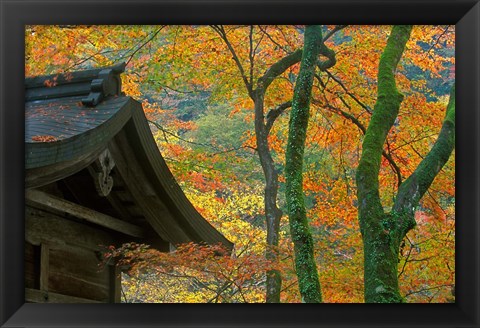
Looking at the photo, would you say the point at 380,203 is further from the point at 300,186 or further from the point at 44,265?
the point at 44,265

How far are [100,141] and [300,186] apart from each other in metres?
2.21

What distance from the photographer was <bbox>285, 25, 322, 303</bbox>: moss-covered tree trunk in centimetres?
565

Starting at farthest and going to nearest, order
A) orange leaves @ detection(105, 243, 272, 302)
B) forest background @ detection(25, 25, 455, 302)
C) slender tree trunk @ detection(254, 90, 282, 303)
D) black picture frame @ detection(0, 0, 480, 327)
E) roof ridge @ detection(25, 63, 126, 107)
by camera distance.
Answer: forest background @ detection(25, 25, 455, 302), slender tree trunk @ detection(254, 90, 282, 303), orange leaves @ detection(105, 243, 272, 302), roof ridge @ detection(25, 63, 126, 107), black picture frame @ detection(0, 0, 480, 327)

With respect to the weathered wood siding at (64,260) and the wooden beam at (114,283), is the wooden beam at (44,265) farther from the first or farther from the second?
the wooden beam at (114,283)

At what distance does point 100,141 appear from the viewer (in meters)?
4.29

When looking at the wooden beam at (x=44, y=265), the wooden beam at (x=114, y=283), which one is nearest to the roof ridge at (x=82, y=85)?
the wooden beam at (x=44, y=265)

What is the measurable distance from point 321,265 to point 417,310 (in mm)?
4419

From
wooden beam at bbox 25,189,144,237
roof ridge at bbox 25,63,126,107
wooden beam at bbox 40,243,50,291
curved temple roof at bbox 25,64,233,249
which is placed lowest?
wooden beam at bbox 40,243,50,291

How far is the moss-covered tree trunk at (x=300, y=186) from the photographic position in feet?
18.5

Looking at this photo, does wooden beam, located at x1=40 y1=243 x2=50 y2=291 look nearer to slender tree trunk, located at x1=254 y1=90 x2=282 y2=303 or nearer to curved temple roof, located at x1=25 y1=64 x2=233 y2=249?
curved temple roof, located at x1=25 y1=64 x2=233 y2=249

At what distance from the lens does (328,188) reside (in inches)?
356

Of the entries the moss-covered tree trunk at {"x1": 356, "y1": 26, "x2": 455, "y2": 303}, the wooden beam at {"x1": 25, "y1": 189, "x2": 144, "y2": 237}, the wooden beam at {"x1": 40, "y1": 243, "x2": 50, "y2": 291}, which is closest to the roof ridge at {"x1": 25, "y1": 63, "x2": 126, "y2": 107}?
the wooden beam at {"x1": 25, "y1": 189, "x2": 144, "y2": 237}

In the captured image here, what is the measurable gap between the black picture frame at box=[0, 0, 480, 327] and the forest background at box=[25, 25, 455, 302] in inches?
128

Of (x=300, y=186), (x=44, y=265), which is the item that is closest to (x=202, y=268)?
(x=300, y=186)
